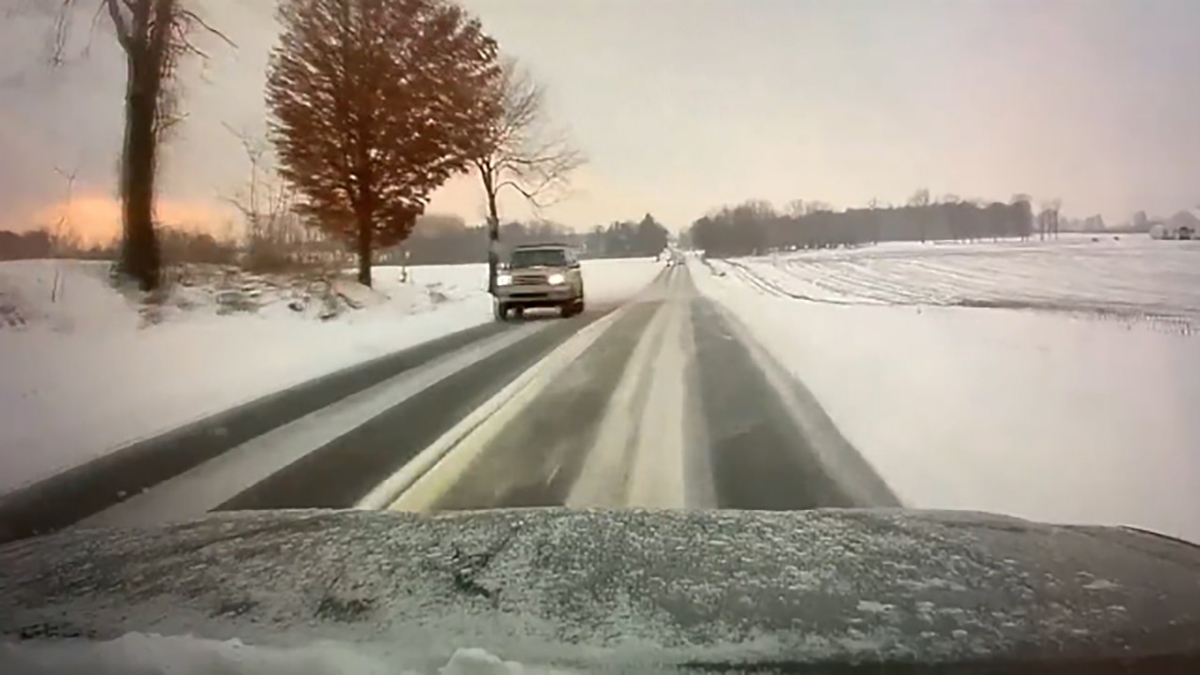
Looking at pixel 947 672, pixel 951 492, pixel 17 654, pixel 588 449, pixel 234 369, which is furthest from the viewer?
pixel 234 369

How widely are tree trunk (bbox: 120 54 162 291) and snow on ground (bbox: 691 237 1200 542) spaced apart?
1675 mm

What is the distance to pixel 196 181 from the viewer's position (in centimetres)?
294

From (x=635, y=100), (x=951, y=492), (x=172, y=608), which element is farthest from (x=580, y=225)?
(x=172, y=608)

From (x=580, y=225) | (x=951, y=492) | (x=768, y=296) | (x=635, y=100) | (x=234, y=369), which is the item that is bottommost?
(x=951, y=492)

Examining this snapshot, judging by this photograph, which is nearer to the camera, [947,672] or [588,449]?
[947,672]

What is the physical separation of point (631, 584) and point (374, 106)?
1.67m

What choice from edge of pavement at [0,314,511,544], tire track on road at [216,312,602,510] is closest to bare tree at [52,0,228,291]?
edge of pavement at [0,314,511,544]

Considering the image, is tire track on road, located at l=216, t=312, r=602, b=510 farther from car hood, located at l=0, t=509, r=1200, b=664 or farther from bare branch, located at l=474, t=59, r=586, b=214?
bare branch, located at l=474, t=59, r=586, b=214

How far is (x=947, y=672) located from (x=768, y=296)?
4.76ft

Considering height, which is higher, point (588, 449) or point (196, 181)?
point (196, 181)

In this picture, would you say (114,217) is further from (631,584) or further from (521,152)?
(631,584)

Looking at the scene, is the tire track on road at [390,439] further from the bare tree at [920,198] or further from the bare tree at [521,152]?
the bare tree at [920,198]

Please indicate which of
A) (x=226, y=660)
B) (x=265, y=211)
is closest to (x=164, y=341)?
(x=265, y=211)

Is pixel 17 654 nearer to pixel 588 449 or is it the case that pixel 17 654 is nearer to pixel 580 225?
pixel 588 449
